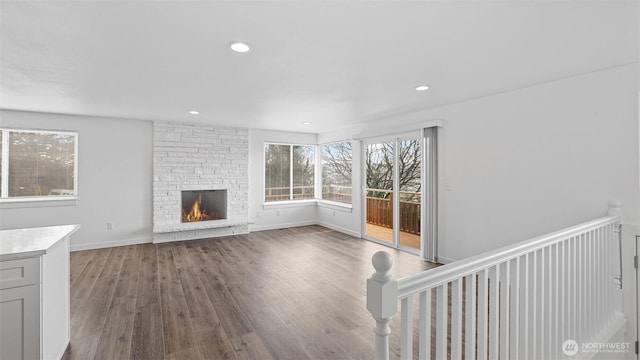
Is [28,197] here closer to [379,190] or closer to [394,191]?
[379,190]

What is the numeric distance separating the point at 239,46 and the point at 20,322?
222cm

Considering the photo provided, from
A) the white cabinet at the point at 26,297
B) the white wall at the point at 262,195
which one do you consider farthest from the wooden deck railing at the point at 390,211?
the white cabinet at the point at 26,297

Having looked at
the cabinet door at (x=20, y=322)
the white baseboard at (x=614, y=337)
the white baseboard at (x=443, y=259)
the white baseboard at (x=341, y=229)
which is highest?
the cabinet door at (x=20, y=322)

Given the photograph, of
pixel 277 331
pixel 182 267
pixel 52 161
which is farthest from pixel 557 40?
pixel 52 161

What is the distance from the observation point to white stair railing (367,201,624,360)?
1059mm

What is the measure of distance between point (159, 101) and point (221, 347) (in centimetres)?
325

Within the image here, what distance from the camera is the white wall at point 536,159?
8.82 feet

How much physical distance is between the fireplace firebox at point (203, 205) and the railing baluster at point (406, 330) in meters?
5.73

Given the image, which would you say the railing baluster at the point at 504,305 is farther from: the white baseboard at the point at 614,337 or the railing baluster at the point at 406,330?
the white baseboard at the point at 614,337

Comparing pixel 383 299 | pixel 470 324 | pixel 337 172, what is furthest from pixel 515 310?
pixel 337 172

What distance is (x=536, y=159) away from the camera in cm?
327

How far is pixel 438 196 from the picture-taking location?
14.3ft

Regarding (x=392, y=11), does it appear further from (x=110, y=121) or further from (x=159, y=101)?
(x=110, y=121)

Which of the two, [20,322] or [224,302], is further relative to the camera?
[224,302]
